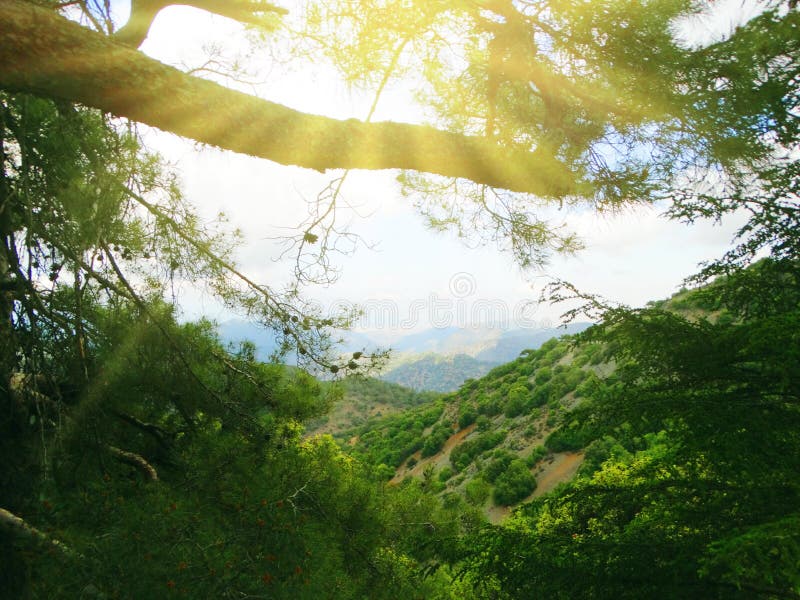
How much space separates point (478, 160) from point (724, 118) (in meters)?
1.68

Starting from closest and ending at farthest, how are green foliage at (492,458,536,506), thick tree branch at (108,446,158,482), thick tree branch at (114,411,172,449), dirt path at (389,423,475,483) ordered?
thick tree branch at (108,446,158,482), thick tree branch at (114,411,172,449), green foliage at (492,458,536,506), dirt path at (389,423,475,483)

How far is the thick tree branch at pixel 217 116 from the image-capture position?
1.41 meters

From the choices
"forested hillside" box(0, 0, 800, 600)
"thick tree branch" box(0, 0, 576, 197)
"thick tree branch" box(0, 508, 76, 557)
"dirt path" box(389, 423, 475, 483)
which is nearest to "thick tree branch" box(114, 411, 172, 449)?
"forested hillside" box(0, 0, 800, 600)

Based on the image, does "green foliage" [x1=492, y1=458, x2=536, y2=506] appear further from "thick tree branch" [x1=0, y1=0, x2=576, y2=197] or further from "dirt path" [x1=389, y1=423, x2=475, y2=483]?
"thick tree branch" [x1=0, y1=0, x2=576, y2=197]

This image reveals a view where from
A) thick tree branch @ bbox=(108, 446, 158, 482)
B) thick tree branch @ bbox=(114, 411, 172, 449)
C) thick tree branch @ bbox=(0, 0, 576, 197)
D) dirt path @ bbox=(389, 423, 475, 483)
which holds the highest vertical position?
thick tree branch @ bbox=(0, 0, 576, 197)

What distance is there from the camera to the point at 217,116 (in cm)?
167

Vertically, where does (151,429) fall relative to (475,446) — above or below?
above

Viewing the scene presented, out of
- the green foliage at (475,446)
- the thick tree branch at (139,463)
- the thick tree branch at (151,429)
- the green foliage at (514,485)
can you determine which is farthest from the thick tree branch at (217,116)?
the green foliage at (475,446)

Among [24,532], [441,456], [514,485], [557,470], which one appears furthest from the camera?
[441,456]

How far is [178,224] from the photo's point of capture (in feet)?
9.43

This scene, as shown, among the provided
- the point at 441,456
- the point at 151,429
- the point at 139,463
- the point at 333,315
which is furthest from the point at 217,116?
the point at 441,456

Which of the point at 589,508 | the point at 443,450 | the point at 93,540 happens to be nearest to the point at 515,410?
the point at 443,450

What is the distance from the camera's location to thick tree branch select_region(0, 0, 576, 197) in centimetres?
141

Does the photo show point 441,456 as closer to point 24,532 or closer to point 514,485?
point 514,485
